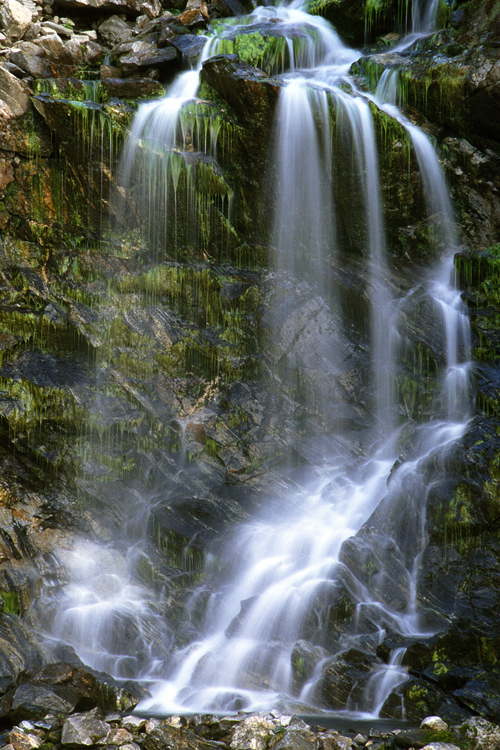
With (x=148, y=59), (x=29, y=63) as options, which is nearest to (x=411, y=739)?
(x=29, y=63)

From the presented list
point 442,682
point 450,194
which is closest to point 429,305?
point 450,194

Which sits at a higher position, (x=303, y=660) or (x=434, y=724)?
(x=434, y=724)

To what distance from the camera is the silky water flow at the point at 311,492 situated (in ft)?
24.4

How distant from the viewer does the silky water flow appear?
7.43 m

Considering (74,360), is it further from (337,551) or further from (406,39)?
(406,39)

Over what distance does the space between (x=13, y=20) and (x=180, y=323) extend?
8273 millimetres

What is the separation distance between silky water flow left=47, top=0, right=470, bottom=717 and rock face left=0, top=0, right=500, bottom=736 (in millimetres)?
182

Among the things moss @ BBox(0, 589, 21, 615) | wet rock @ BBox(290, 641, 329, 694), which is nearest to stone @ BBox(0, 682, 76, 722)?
moss @ BBox(0, 589, 21, 615)

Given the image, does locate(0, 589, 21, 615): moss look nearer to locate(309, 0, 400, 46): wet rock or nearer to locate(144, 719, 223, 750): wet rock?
locate(144, 719, 223, 750): wet rock

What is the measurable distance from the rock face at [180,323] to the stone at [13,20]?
44mm

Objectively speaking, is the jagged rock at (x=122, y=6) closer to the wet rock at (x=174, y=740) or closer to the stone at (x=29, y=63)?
the stone at (x=29, y=63)

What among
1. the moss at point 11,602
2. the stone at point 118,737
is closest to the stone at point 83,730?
the stone at point 118,737

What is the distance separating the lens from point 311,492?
10.2 metres

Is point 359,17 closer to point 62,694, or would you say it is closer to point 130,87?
point 130,87
